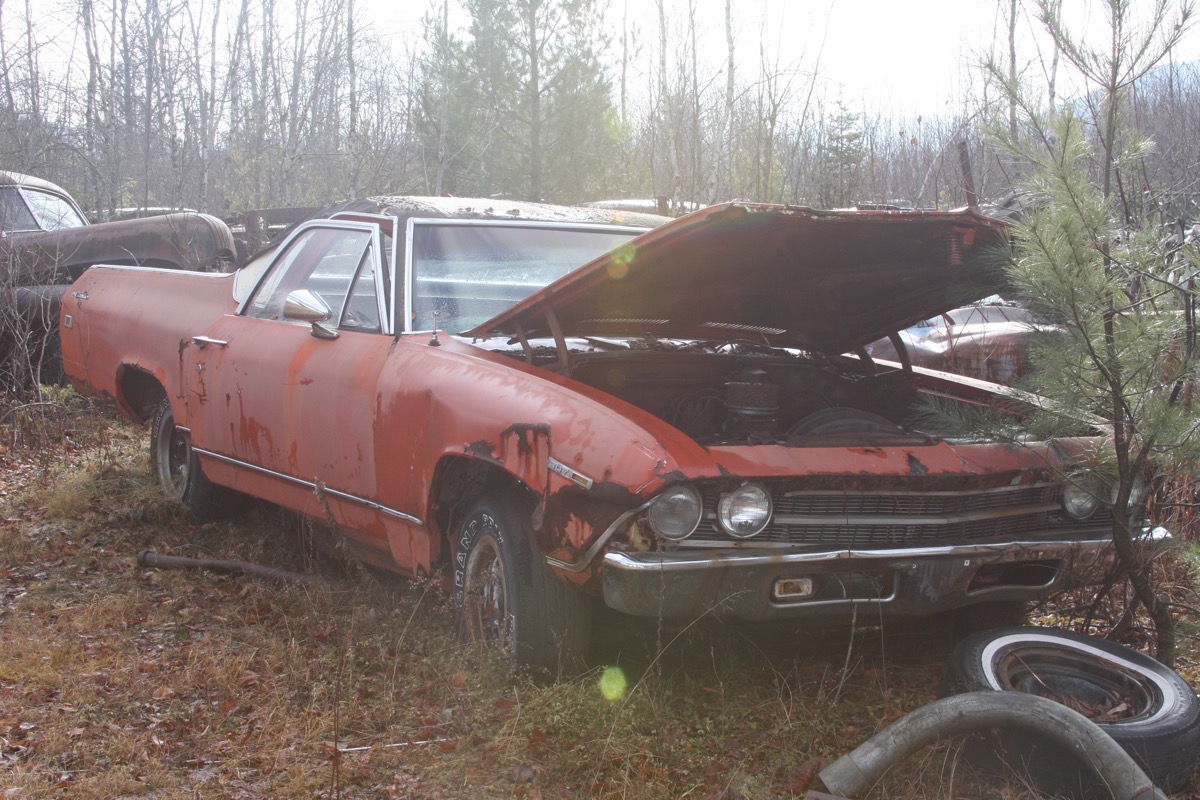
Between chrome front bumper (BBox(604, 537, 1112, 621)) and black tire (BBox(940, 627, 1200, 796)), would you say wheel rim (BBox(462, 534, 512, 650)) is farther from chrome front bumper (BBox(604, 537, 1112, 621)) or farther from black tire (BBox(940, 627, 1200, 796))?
A: black tire (BBox(940, 627, 1200, 796))

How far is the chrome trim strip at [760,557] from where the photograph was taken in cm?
293

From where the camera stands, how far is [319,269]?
4891 mm

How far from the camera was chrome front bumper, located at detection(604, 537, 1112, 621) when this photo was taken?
2.96 m

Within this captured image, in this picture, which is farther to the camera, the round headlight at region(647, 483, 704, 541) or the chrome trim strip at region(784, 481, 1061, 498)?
the chrome trim strip at region(784, 481, 1061, 498)

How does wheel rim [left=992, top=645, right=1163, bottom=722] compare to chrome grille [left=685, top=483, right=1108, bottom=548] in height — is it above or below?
below

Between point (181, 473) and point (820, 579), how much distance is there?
Answer: 3.80 meters

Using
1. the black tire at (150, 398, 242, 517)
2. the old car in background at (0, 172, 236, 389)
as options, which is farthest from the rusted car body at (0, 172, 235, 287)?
the black tire at (150, 398, 242, 517)

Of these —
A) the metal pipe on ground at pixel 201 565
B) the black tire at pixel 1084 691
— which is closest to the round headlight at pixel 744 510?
the black tire at pixel 1084 691

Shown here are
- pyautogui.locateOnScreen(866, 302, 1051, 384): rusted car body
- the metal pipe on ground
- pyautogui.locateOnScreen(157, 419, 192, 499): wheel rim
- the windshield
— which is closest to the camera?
the windshield

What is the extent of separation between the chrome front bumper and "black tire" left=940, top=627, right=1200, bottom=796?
188mm

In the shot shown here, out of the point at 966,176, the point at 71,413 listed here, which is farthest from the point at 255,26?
the point at 966,176

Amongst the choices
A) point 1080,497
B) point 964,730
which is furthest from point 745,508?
point 1080,497

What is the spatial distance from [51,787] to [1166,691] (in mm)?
2939

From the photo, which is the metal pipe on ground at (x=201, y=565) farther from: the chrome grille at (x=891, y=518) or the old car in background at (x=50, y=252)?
the old car in background at (x=50, y=252)
